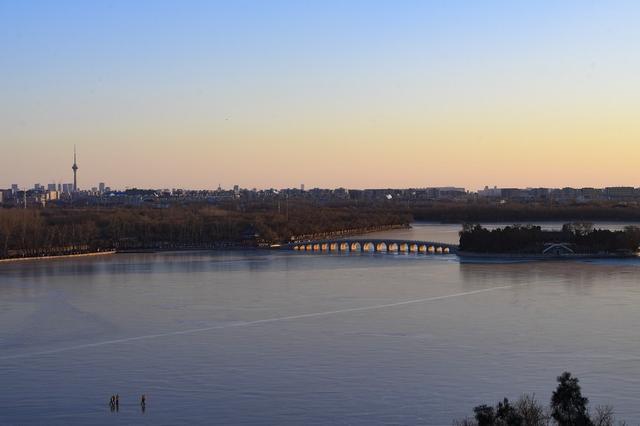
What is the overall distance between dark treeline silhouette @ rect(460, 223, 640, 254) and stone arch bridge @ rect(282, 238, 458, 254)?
1.60m

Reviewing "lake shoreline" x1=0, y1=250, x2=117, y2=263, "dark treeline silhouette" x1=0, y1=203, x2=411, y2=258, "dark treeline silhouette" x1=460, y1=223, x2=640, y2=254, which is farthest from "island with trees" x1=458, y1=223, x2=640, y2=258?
"lake shoreline" x1=0, y1=250, x2=117, y2=263

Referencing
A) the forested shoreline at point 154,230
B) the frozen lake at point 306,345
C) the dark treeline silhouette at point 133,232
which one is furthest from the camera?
the forested shoreline at point 154,230

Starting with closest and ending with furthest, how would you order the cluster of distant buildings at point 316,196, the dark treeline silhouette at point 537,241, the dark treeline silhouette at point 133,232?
the dark treeline silhouette at point 537,241, the dark treeline silhouette at point 133,232, the cluster of distant buildings at point 316,196

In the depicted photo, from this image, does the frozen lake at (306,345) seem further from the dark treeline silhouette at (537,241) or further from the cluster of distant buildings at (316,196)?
the cluster of distant buildings at (316,196)

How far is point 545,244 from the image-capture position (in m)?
25.2

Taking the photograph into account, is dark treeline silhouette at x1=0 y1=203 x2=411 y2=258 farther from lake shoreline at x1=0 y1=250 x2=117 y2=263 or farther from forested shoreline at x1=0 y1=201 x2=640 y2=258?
lake shoreline at x1=0 y1=250 x2=117 y2=263

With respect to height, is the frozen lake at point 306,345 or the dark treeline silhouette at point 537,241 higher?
the dark treeline silhouette at point 537,241

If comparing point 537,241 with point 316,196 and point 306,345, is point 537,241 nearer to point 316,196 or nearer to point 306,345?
point 306,345

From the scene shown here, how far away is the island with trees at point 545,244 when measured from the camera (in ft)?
81.4

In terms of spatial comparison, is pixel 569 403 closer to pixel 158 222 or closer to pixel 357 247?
pixel 357 247

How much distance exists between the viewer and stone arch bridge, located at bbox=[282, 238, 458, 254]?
91.2ft

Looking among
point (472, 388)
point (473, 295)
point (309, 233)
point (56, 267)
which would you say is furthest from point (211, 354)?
point (309, 233)

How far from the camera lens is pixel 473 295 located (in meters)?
16.0

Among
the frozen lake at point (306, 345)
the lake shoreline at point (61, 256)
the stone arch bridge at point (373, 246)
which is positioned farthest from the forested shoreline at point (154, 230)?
the frozen lake at point (306, 345)
